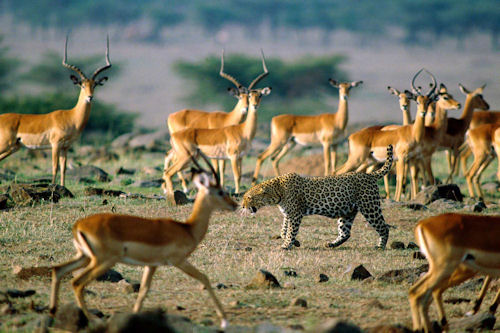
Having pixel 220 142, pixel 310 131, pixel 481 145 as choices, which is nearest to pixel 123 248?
pixel 220 142

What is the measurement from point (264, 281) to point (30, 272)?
2405mm

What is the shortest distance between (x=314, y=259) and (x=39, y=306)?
12.3ft

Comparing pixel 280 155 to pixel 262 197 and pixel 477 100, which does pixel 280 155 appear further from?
pixel 262 197

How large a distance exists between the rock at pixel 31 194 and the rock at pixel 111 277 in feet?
15.8

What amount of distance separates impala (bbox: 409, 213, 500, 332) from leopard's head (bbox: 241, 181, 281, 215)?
12.7 feet

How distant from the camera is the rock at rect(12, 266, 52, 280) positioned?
24.8 ft

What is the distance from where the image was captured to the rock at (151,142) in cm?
2716

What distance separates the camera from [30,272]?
25.0ft

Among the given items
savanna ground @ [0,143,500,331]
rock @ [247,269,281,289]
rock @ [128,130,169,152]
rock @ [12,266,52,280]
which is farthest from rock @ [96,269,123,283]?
rock @ [128,130,169,152]

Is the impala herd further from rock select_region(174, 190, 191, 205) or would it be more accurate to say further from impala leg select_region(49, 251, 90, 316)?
rock select_region(174, 190, 191, 205)

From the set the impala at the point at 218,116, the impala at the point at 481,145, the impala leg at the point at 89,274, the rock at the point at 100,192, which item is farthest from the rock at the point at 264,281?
the impala at the point at 218,116

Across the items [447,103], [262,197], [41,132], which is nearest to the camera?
[262,197]

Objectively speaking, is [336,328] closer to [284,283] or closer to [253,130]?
[284,283]

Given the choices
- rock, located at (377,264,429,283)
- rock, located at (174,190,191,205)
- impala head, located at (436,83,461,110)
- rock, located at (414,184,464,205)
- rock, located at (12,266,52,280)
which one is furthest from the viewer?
impala head, located at (436,83,461,110)
